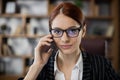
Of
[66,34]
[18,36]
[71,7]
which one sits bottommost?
[18,36]

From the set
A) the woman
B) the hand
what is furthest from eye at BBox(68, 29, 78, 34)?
the hand

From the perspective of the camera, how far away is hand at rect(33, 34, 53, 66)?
126 cm

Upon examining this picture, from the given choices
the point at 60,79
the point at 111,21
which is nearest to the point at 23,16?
the point at 111,21

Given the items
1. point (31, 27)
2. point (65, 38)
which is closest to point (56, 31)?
point (65, 38)

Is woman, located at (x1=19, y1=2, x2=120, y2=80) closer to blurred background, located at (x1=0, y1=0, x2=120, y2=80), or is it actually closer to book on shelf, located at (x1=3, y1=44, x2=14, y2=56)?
blurred background, located at (x1=0, y1=0, x2=120, y2=80)

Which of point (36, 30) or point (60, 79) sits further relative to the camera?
point (36, 30)

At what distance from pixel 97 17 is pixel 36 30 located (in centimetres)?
113

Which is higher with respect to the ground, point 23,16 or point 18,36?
point 23,16

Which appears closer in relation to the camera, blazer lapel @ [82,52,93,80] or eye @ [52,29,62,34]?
eye @ [52,29,62,34]

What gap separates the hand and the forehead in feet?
0.35

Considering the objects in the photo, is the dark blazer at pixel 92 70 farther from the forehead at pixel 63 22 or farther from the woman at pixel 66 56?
the forehead at pixel 63 22

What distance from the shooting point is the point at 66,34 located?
1.17 metres

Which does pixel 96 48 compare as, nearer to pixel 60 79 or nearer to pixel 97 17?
pixel 60 79

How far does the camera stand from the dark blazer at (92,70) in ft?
4.35
